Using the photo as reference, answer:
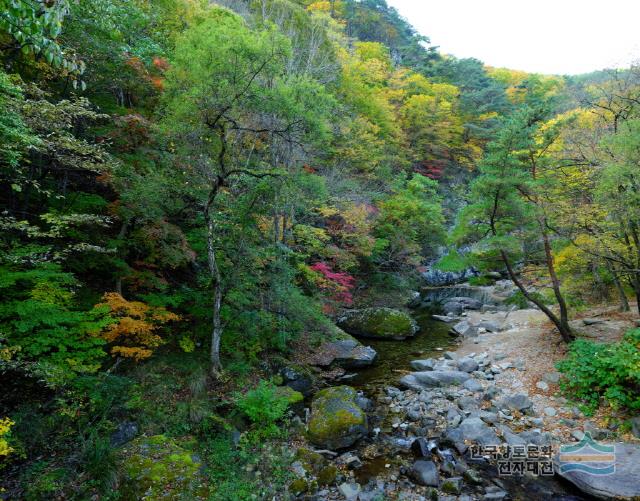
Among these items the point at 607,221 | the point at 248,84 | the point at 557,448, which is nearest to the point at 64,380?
the point at 248,84

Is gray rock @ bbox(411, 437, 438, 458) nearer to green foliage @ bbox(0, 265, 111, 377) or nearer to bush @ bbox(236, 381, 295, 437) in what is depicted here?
bush @ bbox(236, 381, 295, 437)

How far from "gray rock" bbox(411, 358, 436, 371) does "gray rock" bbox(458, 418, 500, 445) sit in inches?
138

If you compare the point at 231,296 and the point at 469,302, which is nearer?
the point at 231,296

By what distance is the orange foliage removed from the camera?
257 inches

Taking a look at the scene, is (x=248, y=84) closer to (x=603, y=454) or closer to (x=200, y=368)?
(x=200, y=368)

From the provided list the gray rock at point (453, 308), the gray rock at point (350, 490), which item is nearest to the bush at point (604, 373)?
the gray rock at point (350, 490)

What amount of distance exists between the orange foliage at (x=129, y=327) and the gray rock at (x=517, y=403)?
8.08m

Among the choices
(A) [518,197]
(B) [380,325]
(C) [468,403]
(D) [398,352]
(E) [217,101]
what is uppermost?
(E) [217,101]

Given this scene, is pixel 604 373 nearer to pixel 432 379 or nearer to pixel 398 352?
pixel 432 379

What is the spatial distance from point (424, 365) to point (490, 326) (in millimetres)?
5308

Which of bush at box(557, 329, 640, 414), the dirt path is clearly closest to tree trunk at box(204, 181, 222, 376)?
the dirt path

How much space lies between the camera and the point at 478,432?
6961 mm

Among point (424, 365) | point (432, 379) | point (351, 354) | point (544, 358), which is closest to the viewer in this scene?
point (432, 379)

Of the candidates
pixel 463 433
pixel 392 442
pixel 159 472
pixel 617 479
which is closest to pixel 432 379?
pixel 463 433
